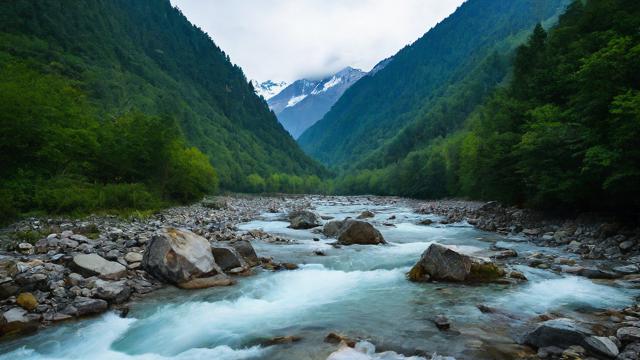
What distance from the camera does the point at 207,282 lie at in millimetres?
14477

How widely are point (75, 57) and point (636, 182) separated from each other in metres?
147

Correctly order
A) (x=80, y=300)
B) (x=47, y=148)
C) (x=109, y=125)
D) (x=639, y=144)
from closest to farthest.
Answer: (x=80, y=300)
(x=639, y=144)
(x=47, y=148)
(x=109, y=125)

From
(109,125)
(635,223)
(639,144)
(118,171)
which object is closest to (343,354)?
(639,144)

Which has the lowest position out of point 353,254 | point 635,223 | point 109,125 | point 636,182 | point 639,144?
point 353,254

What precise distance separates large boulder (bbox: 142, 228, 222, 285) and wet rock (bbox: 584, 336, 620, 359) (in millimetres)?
12131

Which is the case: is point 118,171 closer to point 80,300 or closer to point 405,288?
point 80,300

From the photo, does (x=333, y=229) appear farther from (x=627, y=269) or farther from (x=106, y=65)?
(x=106, y=65)

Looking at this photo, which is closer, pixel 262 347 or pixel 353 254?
pixel 262 347

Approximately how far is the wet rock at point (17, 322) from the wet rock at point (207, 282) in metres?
4.52

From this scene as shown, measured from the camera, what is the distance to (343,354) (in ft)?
27.0

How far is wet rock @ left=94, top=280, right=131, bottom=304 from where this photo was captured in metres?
12.1

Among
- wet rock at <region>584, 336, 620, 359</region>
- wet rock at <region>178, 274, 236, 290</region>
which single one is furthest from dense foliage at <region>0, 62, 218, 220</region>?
wet rock at <region>584, 336, 620, 359</region>

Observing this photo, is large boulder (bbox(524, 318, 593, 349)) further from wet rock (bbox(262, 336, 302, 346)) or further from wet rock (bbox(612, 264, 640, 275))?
wet rock (bbox(612, 264, 640, 275))

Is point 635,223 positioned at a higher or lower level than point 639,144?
lower
